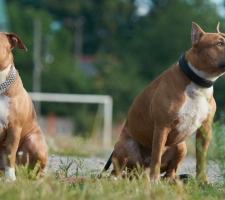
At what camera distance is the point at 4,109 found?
247 inches


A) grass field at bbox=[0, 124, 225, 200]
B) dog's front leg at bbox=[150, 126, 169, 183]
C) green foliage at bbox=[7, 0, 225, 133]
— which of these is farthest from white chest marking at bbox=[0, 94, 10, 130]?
green foliage at bbox=[7, 0, 225, 133]

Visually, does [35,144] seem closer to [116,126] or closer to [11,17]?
[116,126]

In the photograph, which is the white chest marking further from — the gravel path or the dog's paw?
the gravel path

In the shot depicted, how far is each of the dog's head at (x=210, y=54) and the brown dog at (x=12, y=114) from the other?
1.78 metres

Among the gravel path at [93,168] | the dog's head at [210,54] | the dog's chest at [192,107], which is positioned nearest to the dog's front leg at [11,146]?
the gravel path at [93,168]

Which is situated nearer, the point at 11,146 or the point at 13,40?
the point at 11,146

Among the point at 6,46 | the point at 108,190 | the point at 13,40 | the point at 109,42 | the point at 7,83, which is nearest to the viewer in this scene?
the point at 108,190

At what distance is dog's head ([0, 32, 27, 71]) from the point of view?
6.33m

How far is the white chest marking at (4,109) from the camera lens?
20.6 ft

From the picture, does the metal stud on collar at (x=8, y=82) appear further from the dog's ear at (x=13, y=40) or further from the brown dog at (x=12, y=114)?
the dog's ear at (x=13, y=40)

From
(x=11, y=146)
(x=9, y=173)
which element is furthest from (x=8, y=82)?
(x=9, y=173)

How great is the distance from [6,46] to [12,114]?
0.70m

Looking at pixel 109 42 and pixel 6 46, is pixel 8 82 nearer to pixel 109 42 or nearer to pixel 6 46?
pixel 6 46

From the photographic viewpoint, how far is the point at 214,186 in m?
5.67
